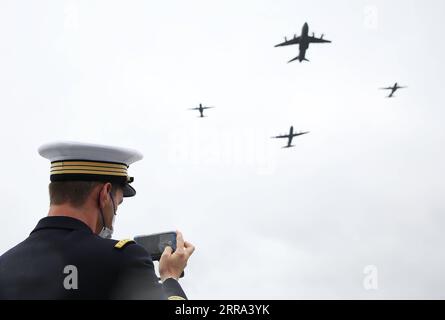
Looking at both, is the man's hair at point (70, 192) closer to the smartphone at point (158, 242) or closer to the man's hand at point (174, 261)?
the smartphone at point (158, 242)

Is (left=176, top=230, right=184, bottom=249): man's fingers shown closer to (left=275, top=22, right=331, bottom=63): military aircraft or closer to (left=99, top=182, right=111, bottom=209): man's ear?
(left=99, top=182, right=111, bottom=209): man's ear

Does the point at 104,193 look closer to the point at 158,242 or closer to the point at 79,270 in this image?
the point at 158,242

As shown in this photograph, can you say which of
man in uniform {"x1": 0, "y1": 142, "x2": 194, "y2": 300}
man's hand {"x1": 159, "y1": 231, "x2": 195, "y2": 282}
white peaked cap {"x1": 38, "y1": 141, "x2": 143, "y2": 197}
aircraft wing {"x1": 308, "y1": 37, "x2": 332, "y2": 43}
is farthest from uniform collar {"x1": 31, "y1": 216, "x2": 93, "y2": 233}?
aircraft wing {"x1": 308, "y1": 37, "x2": 332, "y2": 43}

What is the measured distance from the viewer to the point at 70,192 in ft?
18.6

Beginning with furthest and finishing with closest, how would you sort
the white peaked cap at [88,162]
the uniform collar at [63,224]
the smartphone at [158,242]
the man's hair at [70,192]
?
the white peaked cap at [88,162]
the smartphone at [158,242]
the man's hair at [70,192]
the uniform collar at [63,224]

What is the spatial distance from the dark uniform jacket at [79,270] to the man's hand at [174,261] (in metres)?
0.13

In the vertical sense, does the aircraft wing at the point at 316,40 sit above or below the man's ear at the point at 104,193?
above

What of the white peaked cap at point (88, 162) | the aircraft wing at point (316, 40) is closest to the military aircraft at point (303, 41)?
the aircraft wing at point (316, 40)

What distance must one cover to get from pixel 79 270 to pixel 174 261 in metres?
0.93

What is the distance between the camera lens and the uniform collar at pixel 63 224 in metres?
5.49

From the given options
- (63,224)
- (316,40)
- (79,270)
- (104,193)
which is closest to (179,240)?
(104,193)

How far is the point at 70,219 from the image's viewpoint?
5.53m

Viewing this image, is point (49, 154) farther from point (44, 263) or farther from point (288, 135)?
point (288, 135)
